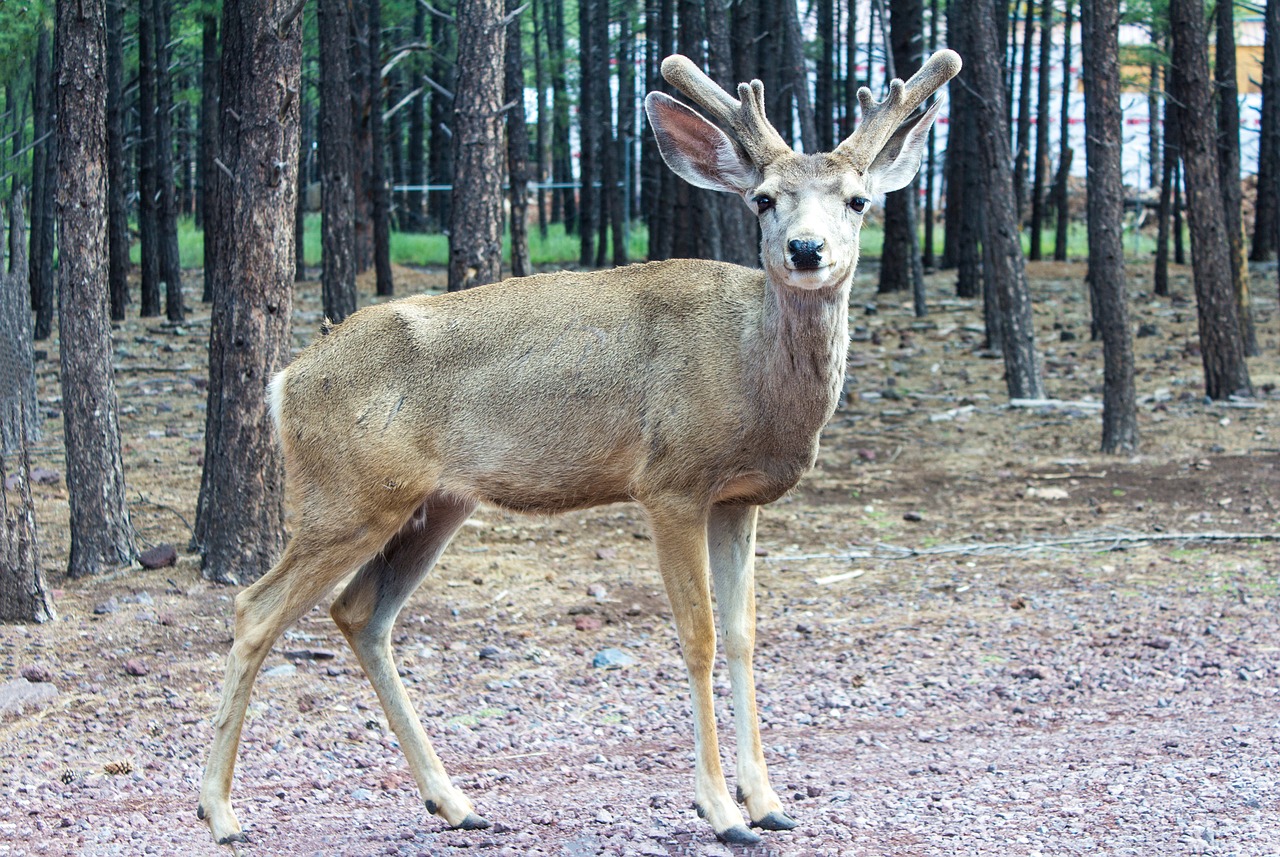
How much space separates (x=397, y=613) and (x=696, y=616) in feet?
4.21

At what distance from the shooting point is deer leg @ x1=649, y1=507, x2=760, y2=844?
4777mm

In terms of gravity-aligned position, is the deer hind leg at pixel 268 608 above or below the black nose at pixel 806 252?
below

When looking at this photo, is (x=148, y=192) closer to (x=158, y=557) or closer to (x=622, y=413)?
(x=158, y=557)

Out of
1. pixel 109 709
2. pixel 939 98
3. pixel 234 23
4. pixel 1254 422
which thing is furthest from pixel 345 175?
pixel 939 98

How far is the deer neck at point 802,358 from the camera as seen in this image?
4.87 m

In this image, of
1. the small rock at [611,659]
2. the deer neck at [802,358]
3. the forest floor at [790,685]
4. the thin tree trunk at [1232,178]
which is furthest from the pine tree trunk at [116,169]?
the deer neck at [802,358]

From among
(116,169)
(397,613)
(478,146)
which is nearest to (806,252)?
(397,613)

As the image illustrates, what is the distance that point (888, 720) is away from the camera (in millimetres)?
6340

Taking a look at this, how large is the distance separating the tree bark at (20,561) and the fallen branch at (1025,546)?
15.4 feet

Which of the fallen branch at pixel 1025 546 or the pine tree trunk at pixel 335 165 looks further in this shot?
the pine tree trunk at pixel 335 165

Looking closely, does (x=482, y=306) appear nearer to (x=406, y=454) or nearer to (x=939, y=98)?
(x=406, y=454)

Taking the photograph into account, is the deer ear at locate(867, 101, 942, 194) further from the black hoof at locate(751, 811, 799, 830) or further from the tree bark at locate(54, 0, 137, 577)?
the tree bark at locate(54, 0, 137, 577)

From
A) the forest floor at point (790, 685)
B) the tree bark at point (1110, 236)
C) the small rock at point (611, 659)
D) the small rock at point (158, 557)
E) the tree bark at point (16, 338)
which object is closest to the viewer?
the forest floor at point (790, 685)

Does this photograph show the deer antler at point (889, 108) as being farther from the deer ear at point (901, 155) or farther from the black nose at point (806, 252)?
the black nose at point (806, 252)
